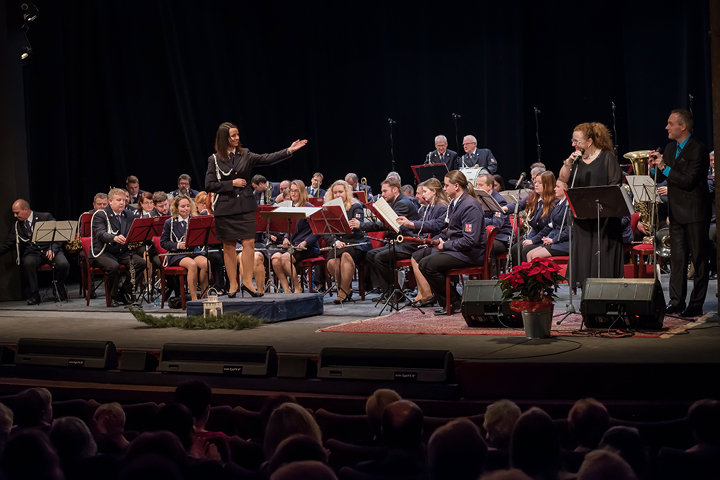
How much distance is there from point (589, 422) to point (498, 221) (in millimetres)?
5115

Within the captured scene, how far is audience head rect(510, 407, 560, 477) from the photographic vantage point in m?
2.24

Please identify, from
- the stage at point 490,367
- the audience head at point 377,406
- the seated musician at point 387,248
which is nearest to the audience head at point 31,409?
the stage at point 490,367

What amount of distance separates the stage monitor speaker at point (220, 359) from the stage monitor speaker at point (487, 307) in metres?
1.71

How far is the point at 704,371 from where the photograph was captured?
3.65 meters

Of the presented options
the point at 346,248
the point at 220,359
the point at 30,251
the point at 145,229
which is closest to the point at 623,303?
the point at 220,359

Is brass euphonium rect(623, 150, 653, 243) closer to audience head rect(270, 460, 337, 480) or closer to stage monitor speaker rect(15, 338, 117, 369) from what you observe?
stage monitor speaker rect(15, 338, 117, 369)

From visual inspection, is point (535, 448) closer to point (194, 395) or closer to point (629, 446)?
point (629, 446)

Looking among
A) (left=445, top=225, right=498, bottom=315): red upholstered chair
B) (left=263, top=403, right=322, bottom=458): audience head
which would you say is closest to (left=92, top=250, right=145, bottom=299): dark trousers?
(left=445, top=225, right=498, bottom=315): red upholstered chair

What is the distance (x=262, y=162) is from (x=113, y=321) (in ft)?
6.32

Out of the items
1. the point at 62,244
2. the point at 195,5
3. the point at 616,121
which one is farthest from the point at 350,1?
the point at 62,244

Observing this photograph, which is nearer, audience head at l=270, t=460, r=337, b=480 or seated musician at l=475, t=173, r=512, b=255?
audience head at l=270, t=460, r=337, b=480

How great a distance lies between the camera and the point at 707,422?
8.57 ft

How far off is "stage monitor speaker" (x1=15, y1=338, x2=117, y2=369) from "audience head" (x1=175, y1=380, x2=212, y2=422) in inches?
59.8

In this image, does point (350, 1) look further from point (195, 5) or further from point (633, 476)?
point (633, 476)
